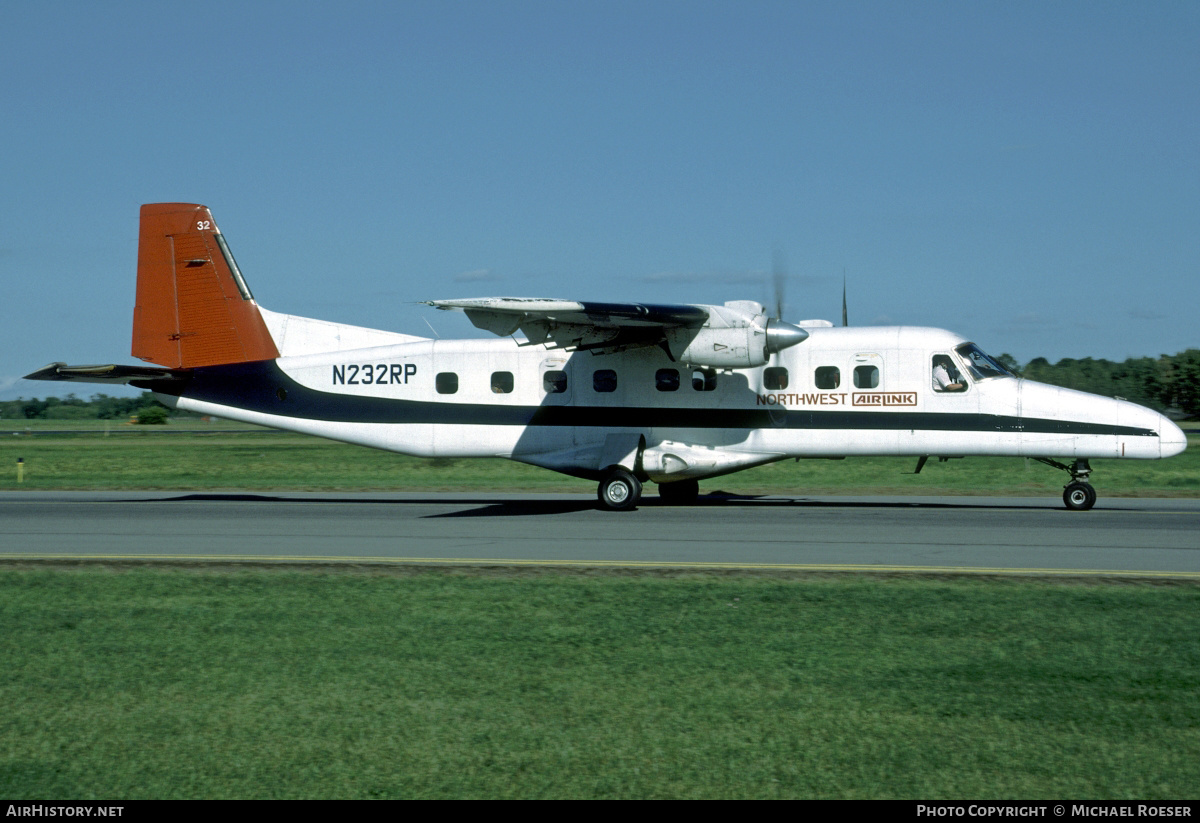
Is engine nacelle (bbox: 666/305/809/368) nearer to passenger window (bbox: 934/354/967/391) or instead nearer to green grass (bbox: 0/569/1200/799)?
passenger window (bbox: 934/354/967/391)

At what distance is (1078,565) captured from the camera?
1114 cm

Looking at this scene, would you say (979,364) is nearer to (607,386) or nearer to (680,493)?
(680,493)

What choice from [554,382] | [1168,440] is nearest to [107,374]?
[554,382]

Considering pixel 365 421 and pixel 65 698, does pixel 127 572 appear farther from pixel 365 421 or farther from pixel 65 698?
pixel 365 421

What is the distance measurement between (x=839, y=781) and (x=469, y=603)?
5035 mm

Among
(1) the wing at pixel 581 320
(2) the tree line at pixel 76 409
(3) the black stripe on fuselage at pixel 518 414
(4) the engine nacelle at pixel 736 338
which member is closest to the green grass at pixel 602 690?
(1) the wing at pixel 581 320

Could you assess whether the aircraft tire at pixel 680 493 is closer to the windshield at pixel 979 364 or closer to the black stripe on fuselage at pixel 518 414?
the black stripe on fuselage at pixel 518 414

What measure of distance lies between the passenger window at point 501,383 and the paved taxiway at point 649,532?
219cm

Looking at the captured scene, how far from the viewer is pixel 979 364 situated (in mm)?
17844

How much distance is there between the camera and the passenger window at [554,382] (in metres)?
19.1

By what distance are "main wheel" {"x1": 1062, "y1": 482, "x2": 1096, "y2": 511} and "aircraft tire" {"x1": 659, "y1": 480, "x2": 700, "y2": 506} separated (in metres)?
6.74

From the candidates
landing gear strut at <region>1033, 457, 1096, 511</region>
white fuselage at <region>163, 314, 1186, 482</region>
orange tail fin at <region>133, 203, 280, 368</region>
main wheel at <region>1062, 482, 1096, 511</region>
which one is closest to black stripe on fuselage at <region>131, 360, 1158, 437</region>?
white fuselage at <region>163, 314, 1186, 482</region>

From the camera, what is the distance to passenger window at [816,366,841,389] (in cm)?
1819

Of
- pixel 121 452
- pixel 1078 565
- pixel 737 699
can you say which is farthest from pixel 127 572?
pixel 121 452
